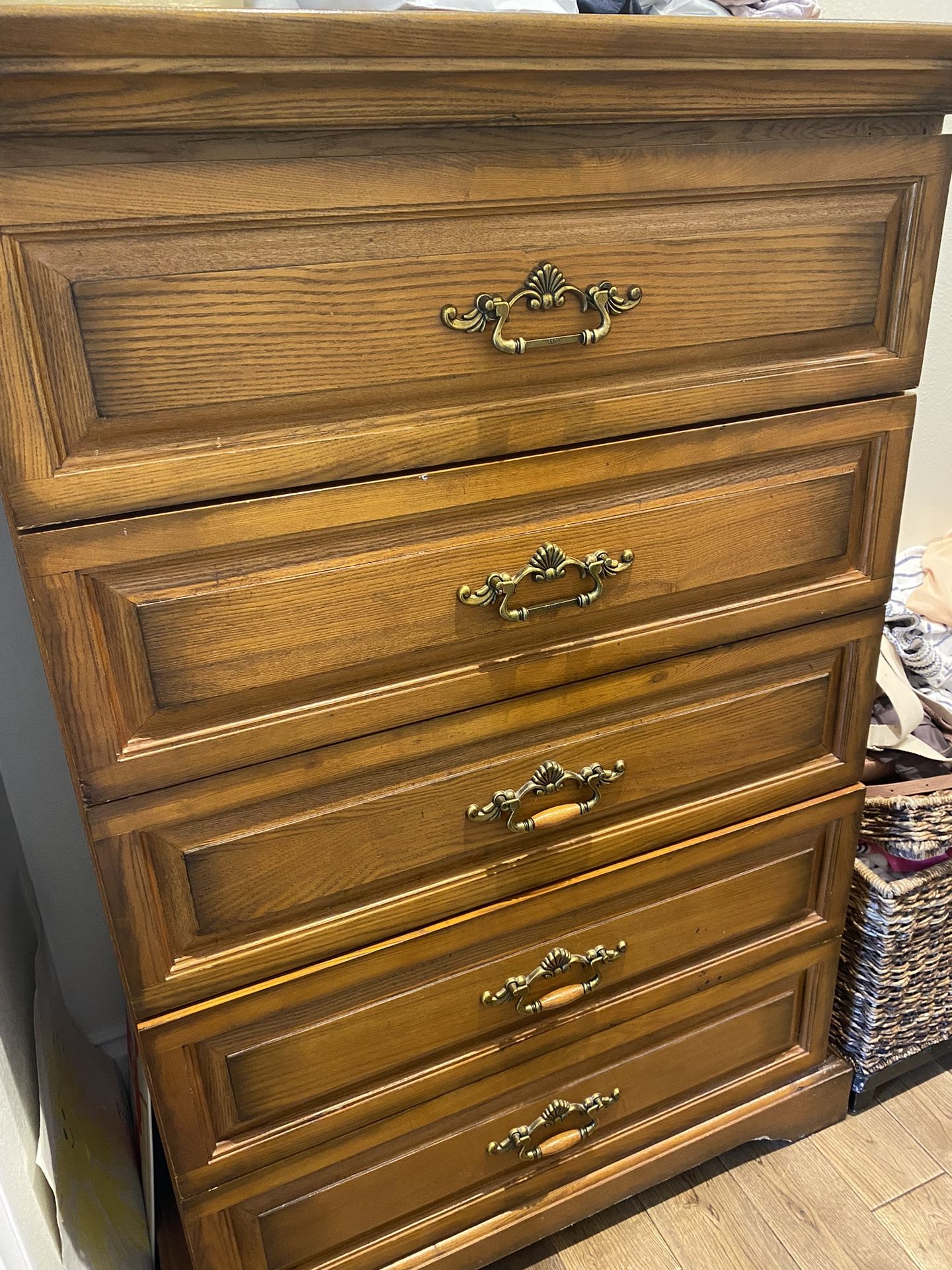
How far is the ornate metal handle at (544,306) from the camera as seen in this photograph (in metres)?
0.72

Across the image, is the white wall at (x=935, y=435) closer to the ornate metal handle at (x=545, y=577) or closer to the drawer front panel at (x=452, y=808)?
the drawer front panel at (x=452, y=808)

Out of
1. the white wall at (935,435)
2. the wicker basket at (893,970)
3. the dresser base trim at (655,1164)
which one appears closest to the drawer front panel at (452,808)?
the wicker basket at (893,970)

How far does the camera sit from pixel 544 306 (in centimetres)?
74

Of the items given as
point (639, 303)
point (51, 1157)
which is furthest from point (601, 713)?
point (51, 1157)

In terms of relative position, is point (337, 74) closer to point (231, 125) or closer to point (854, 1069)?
point (231, 125)

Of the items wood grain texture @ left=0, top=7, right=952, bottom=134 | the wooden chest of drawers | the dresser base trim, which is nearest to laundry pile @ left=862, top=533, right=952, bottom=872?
the wooden chest of drawers

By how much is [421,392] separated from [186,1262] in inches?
40.1

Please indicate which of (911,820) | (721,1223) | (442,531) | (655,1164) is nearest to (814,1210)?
(721,1223)

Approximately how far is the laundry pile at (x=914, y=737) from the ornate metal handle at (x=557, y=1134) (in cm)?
47

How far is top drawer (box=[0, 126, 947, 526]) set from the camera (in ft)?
2.04

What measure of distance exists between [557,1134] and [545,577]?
2.28 feet

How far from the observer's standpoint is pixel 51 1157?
938 mm

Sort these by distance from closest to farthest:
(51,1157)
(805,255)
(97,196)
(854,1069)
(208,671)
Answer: (97,196) < (208,671) < (805,255) < (51,1157) < (854,1069)

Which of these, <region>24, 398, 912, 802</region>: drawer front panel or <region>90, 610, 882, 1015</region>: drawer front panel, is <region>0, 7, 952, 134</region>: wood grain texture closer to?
<region>24, 398, 912, 802</region>: drawer front panel
